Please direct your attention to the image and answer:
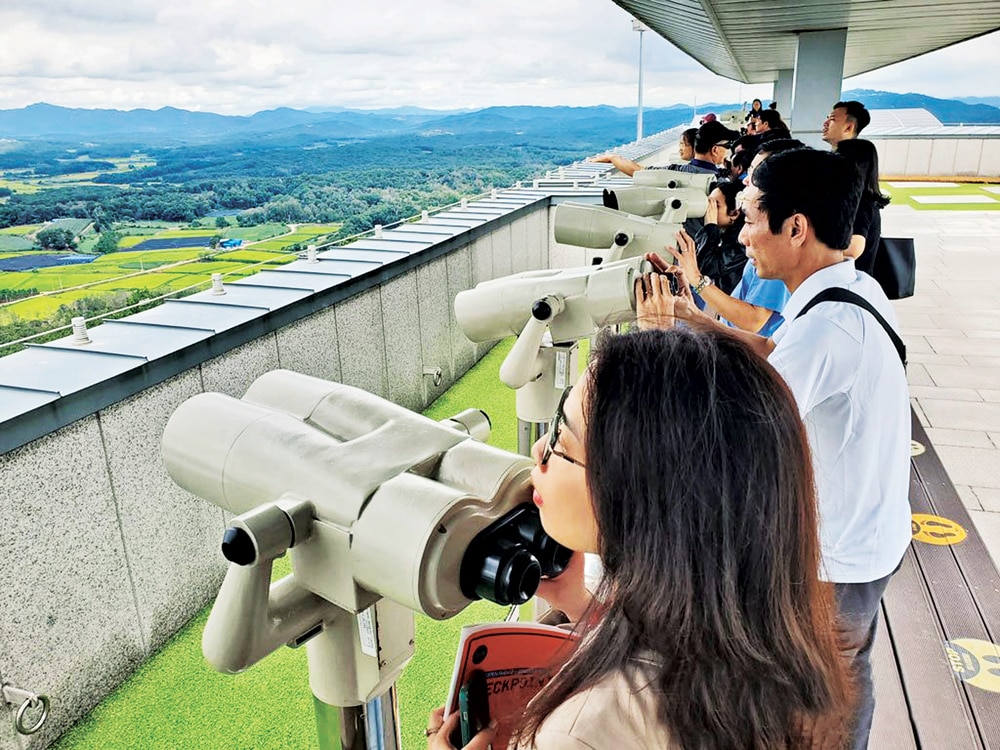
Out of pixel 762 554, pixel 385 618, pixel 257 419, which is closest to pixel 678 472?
pixel 762 554

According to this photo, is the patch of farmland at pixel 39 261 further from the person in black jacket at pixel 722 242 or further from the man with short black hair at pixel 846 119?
the man with short black hair at pixel 846 119

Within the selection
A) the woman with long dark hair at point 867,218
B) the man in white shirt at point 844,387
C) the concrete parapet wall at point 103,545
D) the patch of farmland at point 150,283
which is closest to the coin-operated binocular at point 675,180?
the woman with long dark hair at point 867,218

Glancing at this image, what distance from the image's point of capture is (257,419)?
1155mm

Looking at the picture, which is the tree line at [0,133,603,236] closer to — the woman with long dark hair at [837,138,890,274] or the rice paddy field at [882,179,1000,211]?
the woman with long dark hair at [837,138,890,274]

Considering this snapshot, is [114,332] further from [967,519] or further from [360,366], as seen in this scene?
[967,519]

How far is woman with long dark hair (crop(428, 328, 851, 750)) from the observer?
0.86 metres

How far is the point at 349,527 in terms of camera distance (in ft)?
3.23

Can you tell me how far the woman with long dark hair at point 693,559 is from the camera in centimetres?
86

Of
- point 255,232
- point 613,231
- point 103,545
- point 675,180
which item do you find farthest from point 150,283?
point 675,180

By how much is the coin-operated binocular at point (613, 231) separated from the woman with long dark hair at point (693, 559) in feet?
8.55

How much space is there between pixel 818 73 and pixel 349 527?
1270cm

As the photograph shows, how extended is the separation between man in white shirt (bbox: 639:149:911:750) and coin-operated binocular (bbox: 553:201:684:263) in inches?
53.3

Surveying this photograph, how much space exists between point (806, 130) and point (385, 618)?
12.6 m

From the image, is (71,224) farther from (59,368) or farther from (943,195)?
(943,195)
